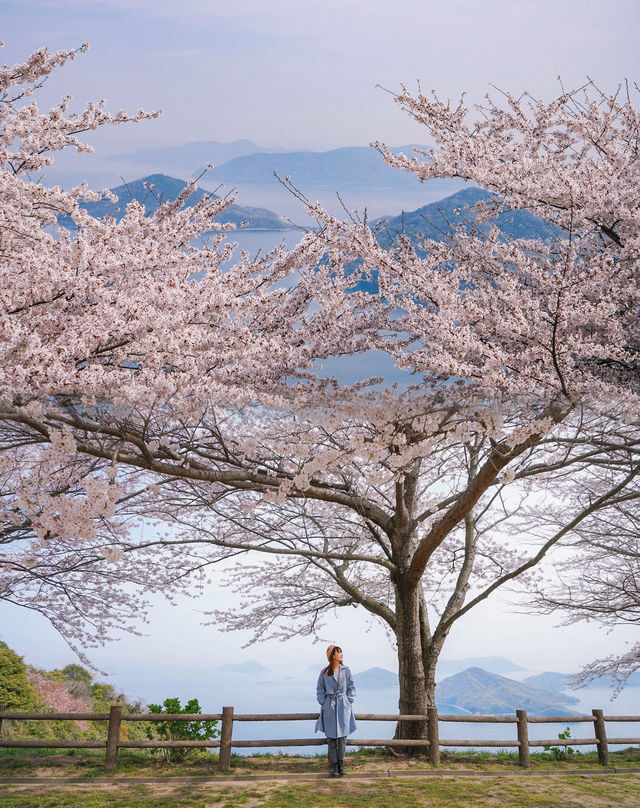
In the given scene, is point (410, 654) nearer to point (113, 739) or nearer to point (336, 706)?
point (336, 706)

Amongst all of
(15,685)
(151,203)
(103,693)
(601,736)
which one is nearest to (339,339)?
(151,203)

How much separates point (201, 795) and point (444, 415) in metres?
4.76

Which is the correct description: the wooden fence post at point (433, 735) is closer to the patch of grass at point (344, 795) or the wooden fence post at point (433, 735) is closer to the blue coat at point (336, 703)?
the patch of grass at point (344, 795)

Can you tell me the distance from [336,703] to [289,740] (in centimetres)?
77

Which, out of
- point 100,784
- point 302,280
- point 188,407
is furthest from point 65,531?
→ point 100,784

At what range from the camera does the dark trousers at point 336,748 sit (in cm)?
791

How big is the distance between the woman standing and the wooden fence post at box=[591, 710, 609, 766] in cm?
396

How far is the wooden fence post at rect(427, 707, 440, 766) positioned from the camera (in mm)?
8609

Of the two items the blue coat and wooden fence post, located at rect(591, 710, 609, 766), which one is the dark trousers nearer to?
the blue coat

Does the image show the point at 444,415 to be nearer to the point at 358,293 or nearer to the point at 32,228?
the point at 358,293

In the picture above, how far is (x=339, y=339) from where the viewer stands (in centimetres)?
698

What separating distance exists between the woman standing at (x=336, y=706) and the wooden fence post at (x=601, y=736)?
396 centimetres

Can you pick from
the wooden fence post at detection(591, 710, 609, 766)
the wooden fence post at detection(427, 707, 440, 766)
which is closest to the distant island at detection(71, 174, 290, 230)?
the wooden fence post at detection(427, 707, 440, 766)

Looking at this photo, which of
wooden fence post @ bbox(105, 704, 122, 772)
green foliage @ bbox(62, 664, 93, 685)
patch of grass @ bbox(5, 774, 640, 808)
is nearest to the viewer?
patch of grass @ bbox(5, 774, 640, 808)
